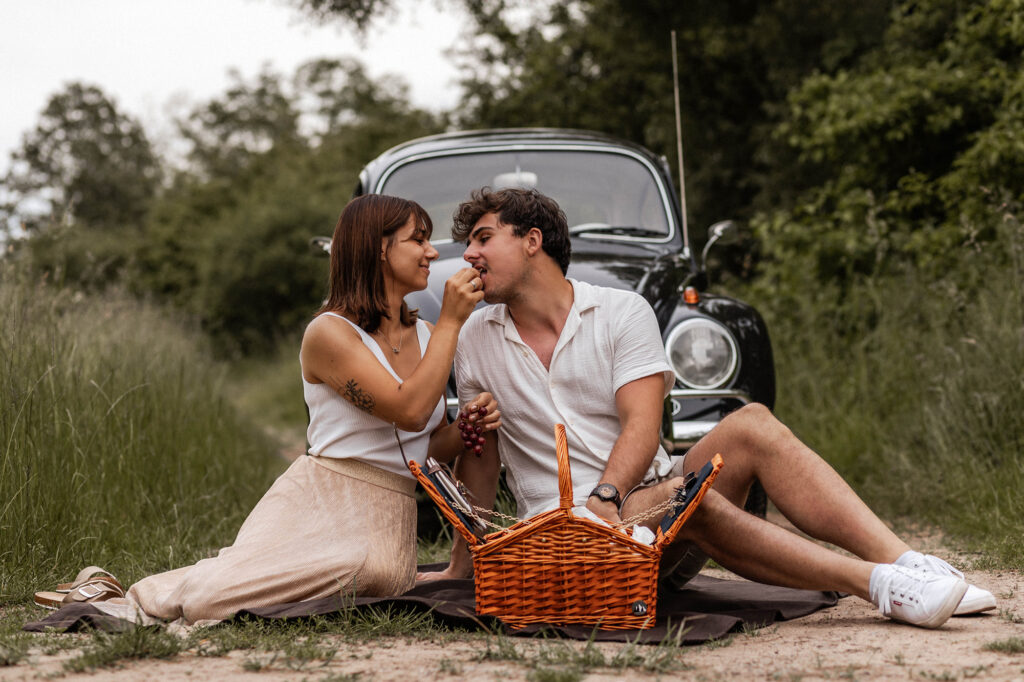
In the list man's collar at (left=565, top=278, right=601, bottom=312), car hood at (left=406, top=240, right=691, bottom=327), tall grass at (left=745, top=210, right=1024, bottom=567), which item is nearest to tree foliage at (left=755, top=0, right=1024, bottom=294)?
tall grass at (left=745, top=210, right=1024, bottom=567)

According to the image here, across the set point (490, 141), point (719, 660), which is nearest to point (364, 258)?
point (719, 660)

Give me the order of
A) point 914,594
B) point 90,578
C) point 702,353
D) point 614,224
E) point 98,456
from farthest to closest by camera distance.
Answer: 1. point 614,224
2. point 98,456
3. point 702,353
4. point 90,578
5. point 914,594

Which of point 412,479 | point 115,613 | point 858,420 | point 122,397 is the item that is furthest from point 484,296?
point 858,420

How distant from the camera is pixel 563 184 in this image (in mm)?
5703

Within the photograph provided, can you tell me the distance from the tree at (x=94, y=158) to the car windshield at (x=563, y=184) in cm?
3875

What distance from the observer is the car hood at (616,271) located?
4.59 metres

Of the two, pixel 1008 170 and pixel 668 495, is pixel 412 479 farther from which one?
pixel 1008 170

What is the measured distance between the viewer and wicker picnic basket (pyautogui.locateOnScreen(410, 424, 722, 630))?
9.21ft

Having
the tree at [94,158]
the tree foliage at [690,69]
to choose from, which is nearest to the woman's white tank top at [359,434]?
the tree foliage at [690,69]

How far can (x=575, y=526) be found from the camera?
110 inches

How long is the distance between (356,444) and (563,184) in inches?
107

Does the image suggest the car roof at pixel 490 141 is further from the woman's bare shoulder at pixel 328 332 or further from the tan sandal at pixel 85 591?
the tan sandal at pixel 85 591

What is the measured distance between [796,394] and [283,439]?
541cm

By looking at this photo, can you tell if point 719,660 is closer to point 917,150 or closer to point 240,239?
point 917,150
